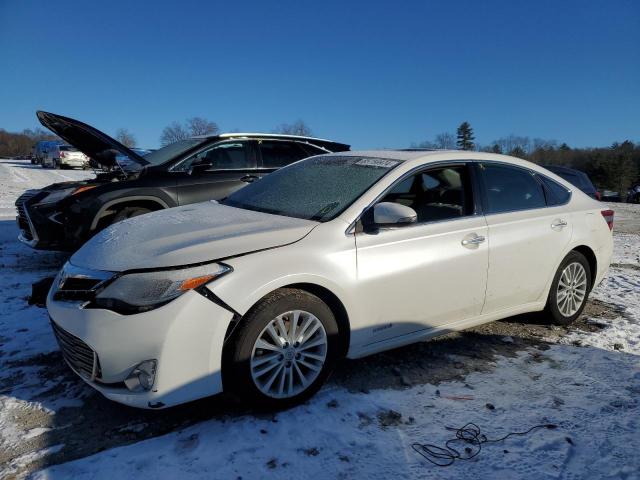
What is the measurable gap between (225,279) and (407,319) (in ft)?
4.51

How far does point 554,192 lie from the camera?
14.8ft

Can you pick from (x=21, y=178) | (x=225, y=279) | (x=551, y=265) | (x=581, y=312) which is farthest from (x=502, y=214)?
(x=21, y=178)

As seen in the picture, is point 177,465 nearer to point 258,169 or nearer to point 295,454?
point 295,454

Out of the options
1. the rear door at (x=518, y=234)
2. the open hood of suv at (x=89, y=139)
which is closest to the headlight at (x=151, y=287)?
the rear door at (x=518, y=234)

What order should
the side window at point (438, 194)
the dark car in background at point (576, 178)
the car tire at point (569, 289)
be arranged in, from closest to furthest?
1. the side window at point (438, 194)
2. the car tire at point (569, 289)
3. the dark car in background at point (576, 178)

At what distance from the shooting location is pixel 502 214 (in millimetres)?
3961

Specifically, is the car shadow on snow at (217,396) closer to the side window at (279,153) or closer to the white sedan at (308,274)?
the white sedan at (308,274)

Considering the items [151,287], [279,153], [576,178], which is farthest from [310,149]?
[576,178]

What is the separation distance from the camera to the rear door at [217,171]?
6023mm

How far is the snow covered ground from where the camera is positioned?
2.42m

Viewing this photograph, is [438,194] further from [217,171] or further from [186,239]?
[217,171]

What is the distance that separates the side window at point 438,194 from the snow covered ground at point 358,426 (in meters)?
1.15

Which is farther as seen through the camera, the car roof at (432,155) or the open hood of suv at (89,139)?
the open hood of suv at (89,139)

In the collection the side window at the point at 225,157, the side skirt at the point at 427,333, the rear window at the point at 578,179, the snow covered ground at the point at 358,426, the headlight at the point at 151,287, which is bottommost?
the snow covered ground at the point at 358,426
